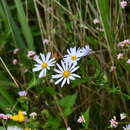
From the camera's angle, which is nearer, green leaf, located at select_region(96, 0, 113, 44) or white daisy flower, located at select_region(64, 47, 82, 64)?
white daisy flower, located at select_region(64, 47, 82, 64)

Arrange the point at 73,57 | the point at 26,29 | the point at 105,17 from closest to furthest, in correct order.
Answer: the point at 73,57
the point at 105,17
the point at 26,29

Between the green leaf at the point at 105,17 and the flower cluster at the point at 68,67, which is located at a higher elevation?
the green leaf at the point at 105,17

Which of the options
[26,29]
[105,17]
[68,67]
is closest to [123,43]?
[105,17]

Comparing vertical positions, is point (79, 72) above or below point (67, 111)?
above

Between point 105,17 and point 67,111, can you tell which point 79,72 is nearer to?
point 67,111

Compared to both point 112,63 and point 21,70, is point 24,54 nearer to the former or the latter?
point 21,70

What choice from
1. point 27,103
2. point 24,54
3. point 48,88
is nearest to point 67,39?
point 24,54

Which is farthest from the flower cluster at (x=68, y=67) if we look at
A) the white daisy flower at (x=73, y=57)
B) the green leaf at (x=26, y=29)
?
the green leaf at (x=26, y=29)

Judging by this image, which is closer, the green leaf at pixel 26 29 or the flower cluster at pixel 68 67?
the flower cluster at pixel 68 67

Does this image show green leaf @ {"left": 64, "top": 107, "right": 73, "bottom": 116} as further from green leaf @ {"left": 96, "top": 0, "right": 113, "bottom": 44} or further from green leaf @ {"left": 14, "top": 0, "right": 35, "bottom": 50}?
green leaf @ {"left": 14, "top": 0, "right": 35, "bottom": 50}

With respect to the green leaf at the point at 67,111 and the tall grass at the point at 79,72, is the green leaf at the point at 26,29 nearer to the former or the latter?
the tall grass at the point at 79,72

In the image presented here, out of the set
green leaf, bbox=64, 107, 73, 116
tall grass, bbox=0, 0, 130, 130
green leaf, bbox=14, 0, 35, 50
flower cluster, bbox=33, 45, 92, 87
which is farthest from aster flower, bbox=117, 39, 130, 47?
green leaf, bbox=14, 0, 35, 50

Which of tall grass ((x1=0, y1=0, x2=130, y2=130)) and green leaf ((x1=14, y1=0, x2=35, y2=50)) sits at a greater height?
green leaf ((x1=14, y1=0, x2=35, y2=50))
